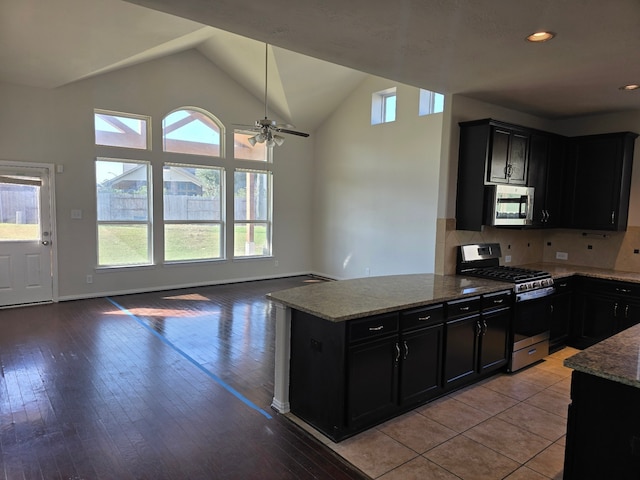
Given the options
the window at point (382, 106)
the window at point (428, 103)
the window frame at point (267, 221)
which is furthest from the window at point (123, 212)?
the window at point (428, 103)

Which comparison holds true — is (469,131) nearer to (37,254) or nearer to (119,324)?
(119,324)

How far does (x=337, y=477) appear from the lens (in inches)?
94.0

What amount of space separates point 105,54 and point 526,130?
5.37m

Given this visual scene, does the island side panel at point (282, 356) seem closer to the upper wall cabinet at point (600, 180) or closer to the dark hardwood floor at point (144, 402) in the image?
the dark hardwood floor at point (144, 402)

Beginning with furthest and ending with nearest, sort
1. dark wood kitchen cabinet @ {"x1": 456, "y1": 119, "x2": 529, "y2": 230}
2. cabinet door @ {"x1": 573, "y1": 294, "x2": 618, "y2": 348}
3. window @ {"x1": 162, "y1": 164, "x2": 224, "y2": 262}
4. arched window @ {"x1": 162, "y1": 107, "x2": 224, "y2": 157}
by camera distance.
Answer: window @ {"x1": 162, "y1": 164, "x2": 224, "y2": 262} < arched window @ {"x1": 162, "y1": 107, "x2": 224, "y2": 157} < cabinet door @ {"x1": 573, "y1": 294, "x2": 618, "y2": 348} < dark wood kitchen cabinet @ {"x1": 456, "y1": 119, "x2": 529, "y2": 230}

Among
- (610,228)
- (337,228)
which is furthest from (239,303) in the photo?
(610,228)

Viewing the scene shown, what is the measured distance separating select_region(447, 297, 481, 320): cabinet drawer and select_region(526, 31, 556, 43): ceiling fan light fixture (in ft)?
6.36

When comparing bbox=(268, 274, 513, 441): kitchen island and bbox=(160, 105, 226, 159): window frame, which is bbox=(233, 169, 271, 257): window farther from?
bbox=(268, 274, 513, 441): kitchen island

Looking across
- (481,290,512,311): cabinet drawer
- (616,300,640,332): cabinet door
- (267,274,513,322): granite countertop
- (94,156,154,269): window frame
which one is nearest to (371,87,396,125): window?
(94,156,154,269): window frame

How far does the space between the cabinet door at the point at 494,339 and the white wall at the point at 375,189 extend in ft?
9.63

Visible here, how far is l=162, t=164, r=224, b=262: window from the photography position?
24.5 feet

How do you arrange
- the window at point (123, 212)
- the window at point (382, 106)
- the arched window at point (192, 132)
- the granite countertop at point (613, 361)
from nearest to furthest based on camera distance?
the granite countertop at point (613, 361) → the window at point (123, 212) → the arched window at point (192, 132) → the window at point (382, 106)

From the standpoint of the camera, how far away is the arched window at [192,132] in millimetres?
7344

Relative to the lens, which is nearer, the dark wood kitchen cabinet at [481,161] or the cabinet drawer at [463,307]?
the cabinet drawer at [463,307]
